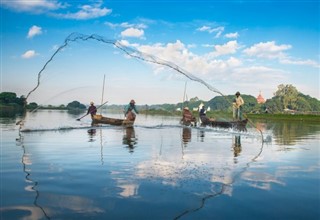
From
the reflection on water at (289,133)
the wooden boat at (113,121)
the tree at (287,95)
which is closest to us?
the reflection on water at (289,133)

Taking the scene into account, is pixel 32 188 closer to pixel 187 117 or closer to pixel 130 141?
pixel 130 141

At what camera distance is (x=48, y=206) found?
726 centimetres

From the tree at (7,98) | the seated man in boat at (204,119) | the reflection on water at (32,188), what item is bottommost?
the reflection on water at (32,188)

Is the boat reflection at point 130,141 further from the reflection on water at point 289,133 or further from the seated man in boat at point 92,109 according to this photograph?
the seated man in boat at point 92,109

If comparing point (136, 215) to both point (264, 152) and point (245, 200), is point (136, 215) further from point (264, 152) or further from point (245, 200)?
point (264, 152)

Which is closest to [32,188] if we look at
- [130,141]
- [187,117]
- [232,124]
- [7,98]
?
[130,141]

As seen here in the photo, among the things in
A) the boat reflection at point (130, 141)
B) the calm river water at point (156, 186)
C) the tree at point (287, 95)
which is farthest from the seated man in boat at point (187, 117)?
the tree at point (287, 95)

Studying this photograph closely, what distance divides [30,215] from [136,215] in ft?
6.80

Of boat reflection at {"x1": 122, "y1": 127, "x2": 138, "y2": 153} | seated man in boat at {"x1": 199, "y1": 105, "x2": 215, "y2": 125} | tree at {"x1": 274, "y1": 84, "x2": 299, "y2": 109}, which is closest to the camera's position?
boat reflection at {"x1": 122, "y1": 127, "x2": 138, "y2": 153}

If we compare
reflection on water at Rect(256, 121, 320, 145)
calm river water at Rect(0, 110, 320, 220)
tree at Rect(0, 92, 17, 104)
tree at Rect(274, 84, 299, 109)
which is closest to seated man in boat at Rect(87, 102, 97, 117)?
reflection on water at Rect(256, 121, 320, 145)

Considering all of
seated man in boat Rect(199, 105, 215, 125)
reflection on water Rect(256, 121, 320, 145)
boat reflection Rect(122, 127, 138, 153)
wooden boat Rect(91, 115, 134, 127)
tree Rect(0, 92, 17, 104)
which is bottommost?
boat reflection Rect(122, 127, 138, 153)

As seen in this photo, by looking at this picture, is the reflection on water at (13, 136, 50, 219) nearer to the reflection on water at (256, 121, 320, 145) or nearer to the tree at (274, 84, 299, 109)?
the reflection on water at (256, 121, 320, 145)

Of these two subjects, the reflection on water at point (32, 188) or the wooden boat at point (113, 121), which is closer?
the reflection on water at point (32, 188)

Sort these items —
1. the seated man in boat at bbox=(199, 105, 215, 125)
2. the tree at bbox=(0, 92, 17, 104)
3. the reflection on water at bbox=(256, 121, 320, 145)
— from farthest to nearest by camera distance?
the tree at bbox=(0, 92, 17, 104), the seated man in boat at bbox=(199, 105, 215, 125), the reflection on water at bbox=(256, 121, 320, 145)
